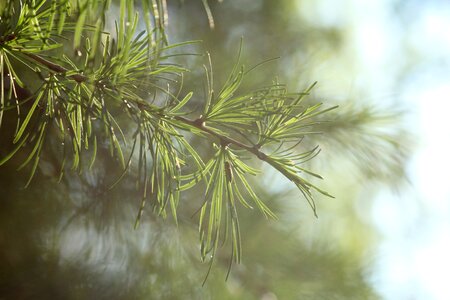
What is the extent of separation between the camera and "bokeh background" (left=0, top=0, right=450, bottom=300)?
579mm

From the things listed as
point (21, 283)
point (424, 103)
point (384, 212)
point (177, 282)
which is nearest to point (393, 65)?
point (424, 103)

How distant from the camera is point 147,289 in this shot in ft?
2.01

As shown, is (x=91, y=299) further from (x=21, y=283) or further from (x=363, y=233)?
(x=363, y=233)

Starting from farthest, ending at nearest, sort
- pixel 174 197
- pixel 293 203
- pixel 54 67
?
pixel 293 203 → pixel 174 197 → pixel 54 67

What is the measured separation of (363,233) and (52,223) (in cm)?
44

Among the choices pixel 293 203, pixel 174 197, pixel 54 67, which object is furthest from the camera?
pixel 293 203

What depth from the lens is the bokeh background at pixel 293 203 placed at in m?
0.58

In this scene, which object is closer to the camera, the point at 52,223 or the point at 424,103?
the point at 52,223

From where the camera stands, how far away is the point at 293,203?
0.73 metres

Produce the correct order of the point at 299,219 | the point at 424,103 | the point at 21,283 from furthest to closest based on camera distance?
the point at 424,103, the point at 299,219, the point at 21,283

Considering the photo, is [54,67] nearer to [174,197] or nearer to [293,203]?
[174,197]

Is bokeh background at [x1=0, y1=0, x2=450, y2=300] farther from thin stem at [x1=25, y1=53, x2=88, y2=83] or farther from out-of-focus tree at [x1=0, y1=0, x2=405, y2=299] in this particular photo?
thin stem at [x1=25, y1=53, x2=88, y2=83]

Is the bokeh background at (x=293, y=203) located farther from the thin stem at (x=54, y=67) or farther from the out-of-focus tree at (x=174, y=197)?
the thin stem at (x=54, y=67)

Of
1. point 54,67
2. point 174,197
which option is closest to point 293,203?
point 174,197
